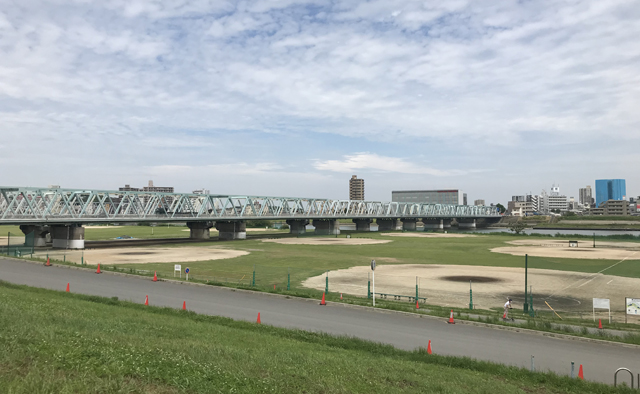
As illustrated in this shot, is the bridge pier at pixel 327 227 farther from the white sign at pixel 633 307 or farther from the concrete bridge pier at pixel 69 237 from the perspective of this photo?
the white sign at pixel 633 307

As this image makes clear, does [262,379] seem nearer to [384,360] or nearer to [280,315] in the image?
[384,360]

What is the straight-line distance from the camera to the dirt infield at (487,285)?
31.5 m

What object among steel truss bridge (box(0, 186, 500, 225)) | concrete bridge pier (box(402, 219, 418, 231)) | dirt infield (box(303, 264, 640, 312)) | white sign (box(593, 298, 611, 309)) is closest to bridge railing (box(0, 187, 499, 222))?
steel truss bridge (box(0, 186, 500, 225))

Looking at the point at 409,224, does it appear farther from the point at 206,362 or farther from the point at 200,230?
the point at 206,362

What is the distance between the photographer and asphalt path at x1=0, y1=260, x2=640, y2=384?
17480 millimetres

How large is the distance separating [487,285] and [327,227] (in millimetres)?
105729

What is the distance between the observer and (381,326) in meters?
22.4

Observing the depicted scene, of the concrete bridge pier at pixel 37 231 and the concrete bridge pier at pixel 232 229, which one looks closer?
the concrete bridge pier at pixel 37 231

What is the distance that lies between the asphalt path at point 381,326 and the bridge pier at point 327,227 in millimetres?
106368

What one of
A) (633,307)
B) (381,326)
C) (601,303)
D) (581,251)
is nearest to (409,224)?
(581,251)

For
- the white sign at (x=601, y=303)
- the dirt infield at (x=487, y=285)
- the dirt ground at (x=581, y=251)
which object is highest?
the white sign at (x=601, y=303)

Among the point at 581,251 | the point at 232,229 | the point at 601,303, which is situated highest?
the point at 601,303

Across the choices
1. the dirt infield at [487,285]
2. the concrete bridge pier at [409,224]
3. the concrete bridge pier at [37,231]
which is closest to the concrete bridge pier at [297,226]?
the concrete bridge pier at [409,224]

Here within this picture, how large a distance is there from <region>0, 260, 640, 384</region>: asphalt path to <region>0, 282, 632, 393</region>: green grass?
6.53 ft
